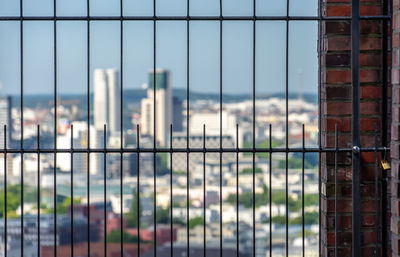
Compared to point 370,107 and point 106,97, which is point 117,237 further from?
point 370,107

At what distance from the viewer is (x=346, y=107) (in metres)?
2.99

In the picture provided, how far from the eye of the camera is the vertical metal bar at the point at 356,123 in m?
2.84

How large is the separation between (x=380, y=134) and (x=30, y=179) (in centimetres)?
554

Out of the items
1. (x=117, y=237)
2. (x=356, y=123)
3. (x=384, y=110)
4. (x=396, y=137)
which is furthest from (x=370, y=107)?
(x=117, y=237)

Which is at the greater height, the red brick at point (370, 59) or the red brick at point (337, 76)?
the red brick at point (370, 59)

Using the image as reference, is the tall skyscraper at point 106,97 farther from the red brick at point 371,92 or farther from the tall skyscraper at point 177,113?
the red brick at point 371,92

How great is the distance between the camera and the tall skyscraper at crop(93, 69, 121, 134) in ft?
21.9

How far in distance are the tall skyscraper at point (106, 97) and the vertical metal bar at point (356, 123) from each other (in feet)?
13.3

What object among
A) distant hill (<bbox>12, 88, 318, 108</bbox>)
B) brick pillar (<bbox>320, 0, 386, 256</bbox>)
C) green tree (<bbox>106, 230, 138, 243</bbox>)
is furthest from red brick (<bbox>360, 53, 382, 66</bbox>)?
distant hill (<bbox>12, 88, 318, 108</bbox>)

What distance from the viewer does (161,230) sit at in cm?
577

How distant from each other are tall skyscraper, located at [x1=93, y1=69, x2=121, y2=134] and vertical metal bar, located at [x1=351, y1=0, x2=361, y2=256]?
4.06 m

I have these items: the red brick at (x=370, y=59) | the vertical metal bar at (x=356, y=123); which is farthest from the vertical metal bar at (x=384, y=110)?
the vertical metal bar at (x=356, y=123)

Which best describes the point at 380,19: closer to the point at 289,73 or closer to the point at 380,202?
the point at 289,73

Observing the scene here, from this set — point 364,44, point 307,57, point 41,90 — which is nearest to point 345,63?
point 364,44
